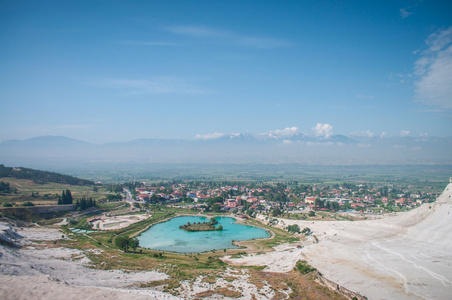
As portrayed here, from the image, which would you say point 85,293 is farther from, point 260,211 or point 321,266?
point 260,211

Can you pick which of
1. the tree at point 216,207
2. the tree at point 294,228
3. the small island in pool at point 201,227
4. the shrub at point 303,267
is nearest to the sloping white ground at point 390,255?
the shrub at point 303,267

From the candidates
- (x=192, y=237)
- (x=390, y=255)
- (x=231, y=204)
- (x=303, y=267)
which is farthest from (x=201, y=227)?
(x=390, y=255)

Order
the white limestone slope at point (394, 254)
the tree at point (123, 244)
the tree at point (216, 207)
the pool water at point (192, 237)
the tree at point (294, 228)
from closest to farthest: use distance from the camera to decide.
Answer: the white limestone slope at point (394, 254), the tree at point (123, 244), the pool water at point (192, 237), the tree at point (294, 228), the tree at point (216, 207)

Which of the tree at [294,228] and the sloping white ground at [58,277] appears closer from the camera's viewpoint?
the sloping white ground at [58,277]

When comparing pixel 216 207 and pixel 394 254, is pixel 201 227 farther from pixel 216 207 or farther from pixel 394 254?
pixel 394 254

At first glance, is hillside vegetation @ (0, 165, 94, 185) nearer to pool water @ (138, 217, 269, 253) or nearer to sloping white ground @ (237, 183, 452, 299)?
pool water @ (138, 217, 269, 253)

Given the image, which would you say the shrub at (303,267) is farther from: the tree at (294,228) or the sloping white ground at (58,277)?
the tree at (294,228)

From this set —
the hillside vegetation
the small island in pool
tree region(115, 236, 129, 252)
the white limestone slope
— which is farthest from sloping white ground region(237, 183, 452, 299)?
the hillside vegetation
